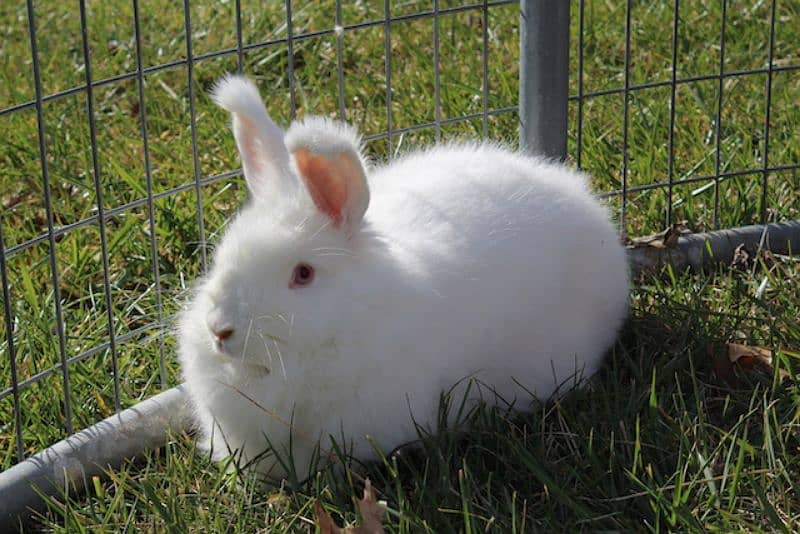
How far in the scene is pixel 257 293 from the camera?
2.34 m

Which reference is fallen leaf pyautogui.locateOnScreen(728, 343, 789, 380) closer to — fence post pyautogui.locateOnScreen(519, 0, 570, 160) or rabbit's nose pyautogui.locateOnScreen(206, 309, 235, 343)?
fence post pyautogui.locateOnScreen(519, 0, 570, 160)

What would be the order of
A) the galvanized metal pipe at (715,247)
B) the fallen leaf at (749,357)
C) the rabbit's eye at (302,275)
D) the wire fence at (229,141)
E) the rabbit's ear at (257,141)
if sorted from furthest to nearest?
the galvanized metal pipe at (715,247)
the wire fence at (229,141)
the fallen leaf at (749,357)
the rabbit's ear at (257,141)
the rabbit's eye at (302,275)

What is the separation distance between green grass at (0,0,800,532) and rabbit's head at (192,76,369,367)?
0.33 meters

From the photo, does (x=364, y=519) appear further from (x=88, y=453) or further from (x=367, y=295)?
(x=88, y=453)

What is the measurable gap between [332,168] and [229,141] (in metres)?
1.50

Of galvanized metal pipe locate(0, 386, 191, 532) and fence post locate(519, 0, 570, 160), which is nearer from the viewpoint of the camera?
galvanized metal pipe locate(0, 386, 191, 532)

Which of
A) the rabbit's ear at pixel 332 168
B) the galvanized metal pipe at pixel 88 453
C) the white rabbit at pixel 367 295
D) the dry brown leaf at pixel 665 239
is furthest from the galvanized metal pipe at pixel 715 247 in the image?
the galvanized metal pipe at pixel 88 453

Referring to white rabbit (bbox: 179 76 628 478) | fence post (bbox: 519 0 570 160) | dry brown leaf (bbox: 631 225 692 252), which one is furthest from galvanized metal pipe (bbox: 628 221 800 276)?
white rabbit (bbox: 179 76 628 478)

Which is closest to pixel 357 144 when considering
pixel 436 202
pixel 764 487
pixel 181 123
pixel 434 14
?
pixel 436 202

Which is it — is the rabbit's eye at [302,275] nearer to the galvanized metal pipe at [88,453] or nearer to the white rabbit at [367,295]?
the white rabbit at [367,295]

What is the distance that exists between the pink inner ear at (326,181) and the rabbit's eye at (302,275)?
11cm

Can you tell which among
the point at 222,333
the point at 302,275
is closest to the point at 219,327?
the point at 222,333

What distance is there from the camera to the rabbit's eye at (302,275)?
238cm

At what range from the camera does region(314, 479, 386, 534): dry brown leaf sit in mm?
2268
